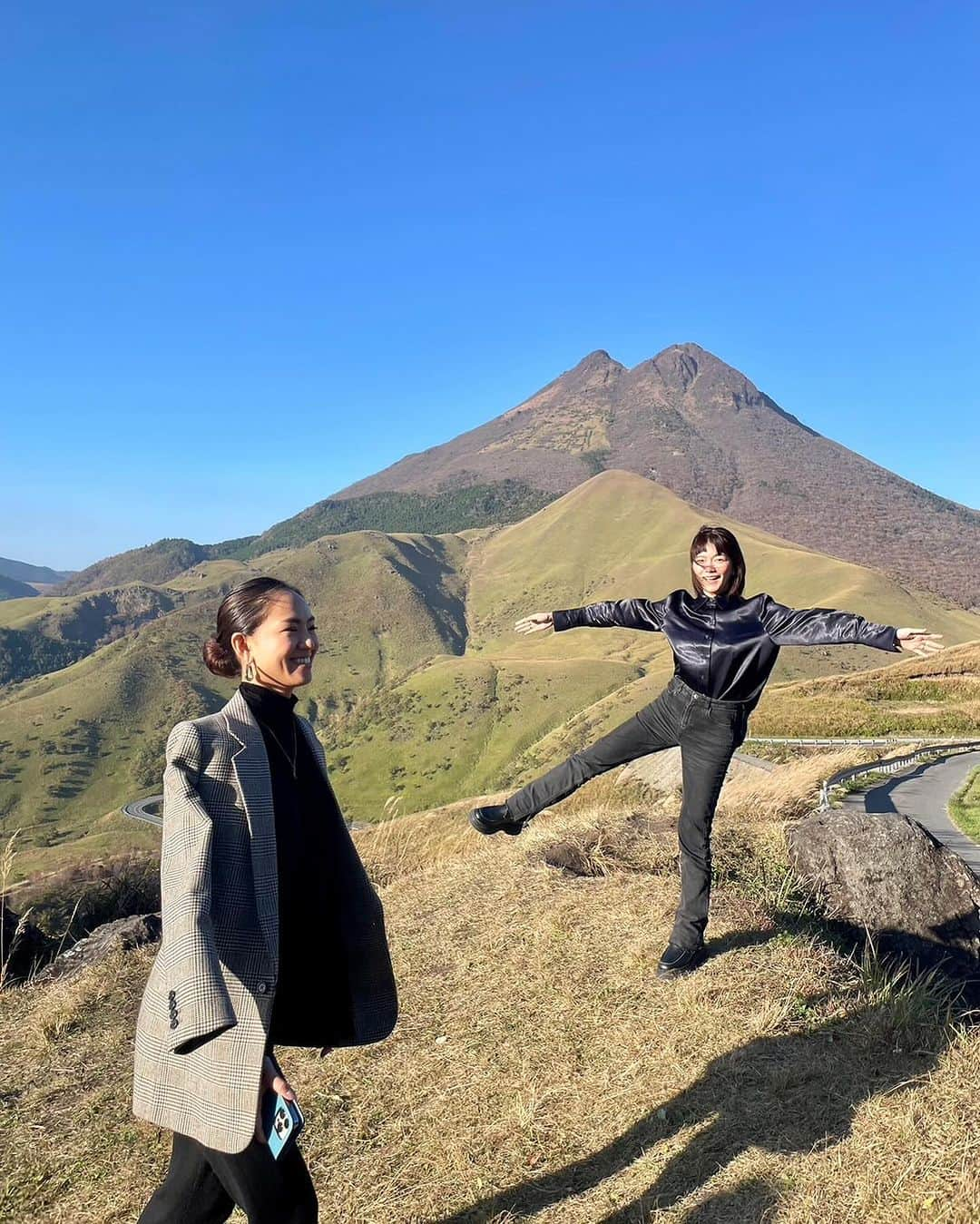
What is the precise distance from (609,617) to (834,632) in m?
1.42

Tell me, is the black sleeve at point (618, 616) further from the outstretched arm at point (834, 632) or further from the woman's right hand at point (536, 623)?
the outstretched arm at point (834, 632)

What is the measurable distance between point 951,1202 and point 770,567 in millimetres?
171446

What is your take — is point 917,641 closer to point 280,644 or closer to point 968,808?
point 280,644

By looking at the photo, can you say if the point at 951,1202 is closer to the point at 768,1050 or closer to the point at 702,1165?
the point at 702,1165

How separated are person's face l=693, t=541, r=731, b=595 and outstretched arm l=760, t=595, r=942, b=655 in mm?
258

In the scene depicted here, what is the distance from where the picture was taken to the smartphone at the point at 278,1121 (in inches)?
86.2

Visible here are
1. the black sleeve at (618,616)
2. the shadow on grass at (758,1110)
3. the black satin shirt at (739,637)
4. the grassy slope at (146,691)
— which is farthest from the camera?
the grassy slope at (146,691)

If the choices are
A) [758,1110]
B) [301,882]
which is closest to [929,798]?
[758,1110]

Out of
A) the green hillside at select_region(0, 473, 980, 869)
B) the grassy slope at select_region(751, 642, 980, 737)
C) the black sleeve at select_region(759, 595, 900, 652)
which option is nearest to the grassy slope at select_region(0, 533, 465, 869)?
the green hillside at select_region(0, 473, 980, 869)

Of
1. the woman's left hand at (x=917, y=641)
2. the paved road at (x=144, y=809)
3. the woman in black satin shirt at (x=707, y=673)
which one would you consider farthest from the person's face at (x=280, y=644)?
the paved road at (x=144, y=809)

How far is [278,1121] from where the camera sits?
2.20 meters

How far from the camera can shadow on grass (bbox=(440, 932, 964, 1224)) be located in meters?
3.19

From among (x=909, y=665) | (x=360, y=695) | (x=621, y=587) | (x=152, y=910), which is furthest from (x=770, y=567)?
(x=152, y=910)

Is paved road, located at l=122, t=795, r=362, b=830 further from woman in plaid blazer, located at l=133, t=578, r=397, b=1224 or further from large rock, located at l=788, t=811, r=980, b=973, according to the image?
woman in plaid blazer, located at l=133, t=578, r=397, b=1224
